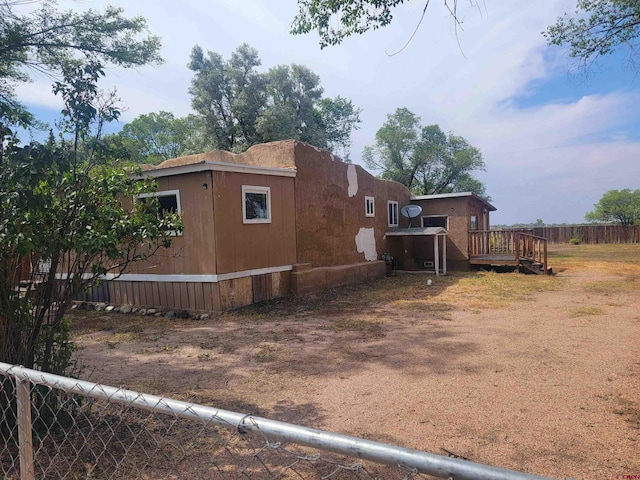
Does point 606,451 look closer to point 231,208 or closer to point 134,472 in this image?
point 134,472

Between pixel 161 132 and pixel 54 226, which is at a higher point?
pixel 161 132

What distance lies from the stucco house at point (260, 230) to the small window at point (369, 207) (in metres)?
0.05

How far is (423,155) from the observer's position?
2723cm

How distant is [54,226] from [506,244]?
17262 millimetres

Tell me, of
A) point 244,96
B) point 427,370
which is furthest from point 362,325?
point 244,96

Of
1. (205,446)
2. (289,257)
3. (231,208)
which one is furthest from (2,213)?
(289,257)

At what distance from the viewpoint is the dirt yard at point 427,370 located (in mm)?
3283

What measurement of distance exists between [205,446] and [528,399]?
3054 millimetres

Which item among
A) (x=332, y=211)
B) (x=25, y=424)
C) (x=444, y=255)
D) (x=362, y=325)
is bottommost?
(x=362, y=325)

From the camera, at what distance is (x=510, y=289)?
11953 millimetres

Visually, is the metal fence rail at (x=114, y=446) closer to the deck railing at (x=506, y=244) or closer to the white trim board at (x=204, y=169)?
the white trim board at (x=204, y=169)

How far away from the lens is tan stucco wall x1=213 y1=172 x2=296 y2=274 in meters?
9.02

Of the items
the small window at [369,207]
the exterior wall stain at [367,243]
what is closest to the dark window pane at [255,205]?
the exterior wall stain at [367,243]

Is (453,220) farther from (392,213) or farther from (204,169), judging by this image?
(204,169)
